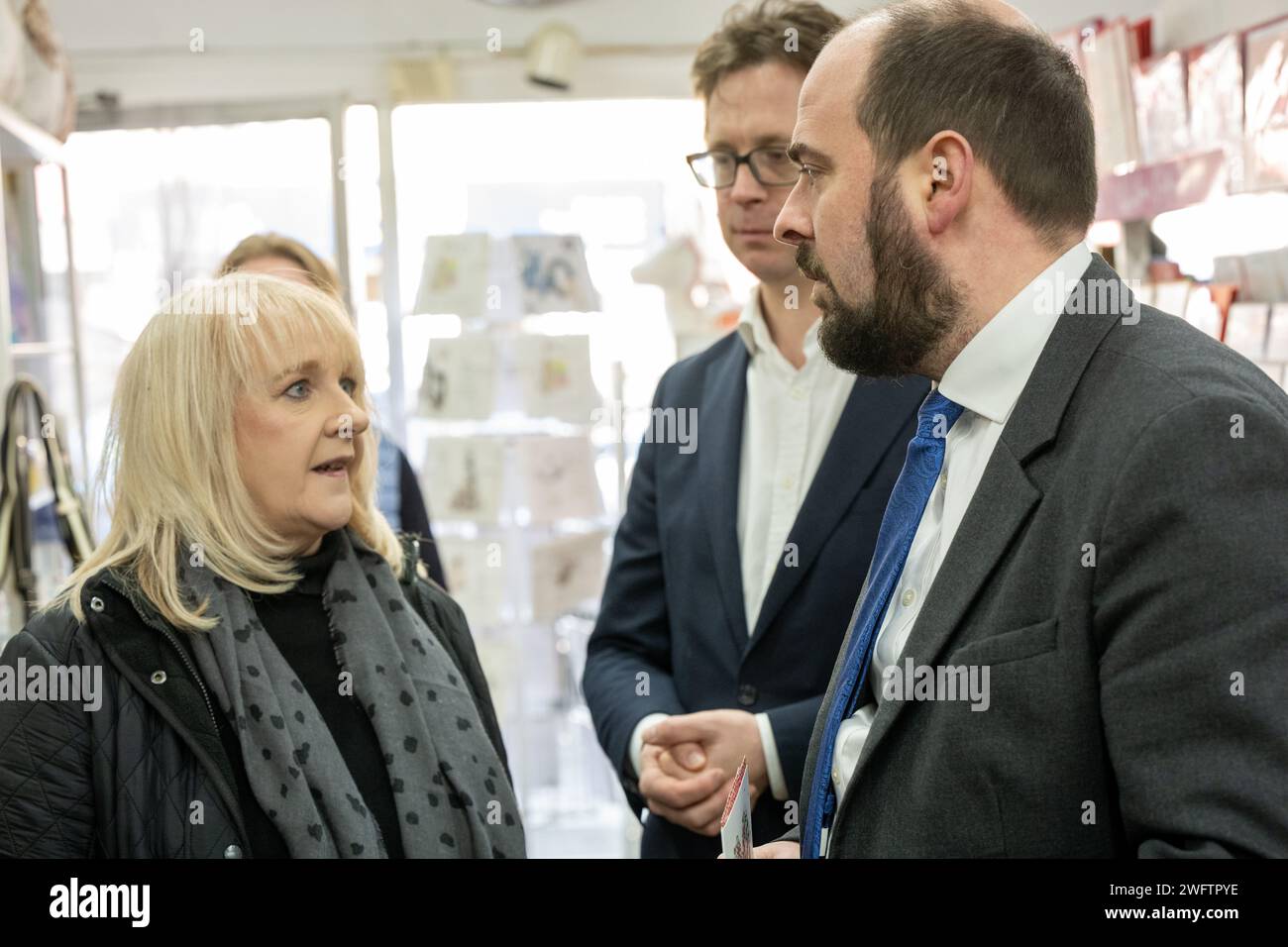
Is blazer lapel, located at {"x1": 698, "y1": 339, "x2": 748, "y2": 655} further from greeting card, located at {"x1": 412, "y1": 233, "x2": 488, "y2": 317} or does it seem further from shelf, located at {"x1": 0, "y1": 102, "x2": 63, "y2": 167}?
greeting card, located at {"x1": 412, "y1": 233, "x2": 488, "y2": 317}

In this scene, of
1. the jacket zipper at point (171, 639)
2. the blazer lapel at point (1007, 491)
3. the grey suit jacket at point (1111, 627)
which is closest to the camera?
the grey suit jacket at point (1111, 627)

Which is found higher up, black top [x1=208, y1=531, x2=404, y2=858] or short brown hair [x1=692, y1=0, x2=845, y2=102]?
short brown hair [x1=692, y1=0, x2=845, y2=102]

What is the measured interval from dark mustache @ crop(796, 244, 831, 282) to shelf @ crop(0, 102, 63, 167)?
2.19 m

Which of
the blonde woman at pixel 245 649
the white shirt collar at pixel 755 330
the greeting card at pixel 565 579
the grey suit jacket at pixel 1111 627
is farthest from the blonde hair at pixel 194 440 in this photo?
the greeting card at pixel 565 579

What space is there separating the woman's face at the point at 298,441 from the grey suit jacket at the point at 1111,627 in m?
0.83

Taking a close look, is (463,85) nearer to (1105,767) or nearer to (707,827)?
(707,827)

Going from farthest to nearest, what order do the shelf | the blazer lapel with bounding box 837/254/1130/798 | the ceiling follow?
the ceiling < the shelf < the blazer lapel with bounding box 837/254/1130/798

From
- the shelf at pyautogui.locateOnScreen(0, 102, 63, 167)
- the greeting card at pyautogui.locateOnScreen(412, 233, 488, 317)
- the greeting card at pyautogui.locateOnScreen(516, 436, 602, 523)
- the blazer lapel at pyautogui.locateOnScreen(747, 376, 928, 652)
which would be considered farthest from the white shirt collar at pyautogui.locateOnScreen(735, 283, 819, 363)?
the greeting card at pyautogui.locateOnScreen(412, 233, 488, 317)

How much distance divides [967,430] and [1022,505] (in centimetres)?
19

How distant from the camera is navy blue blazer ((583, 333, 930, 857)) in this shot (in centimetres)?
170

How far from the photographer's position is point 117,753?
56.1 inches

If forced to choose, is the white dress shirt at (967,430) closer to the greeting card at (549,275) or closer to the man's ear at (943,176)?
the man's ear at (943,176)

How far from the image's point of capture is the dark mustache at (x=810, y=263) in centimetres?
134

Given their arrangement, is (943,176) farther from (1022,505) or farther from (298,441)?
(298,441)
